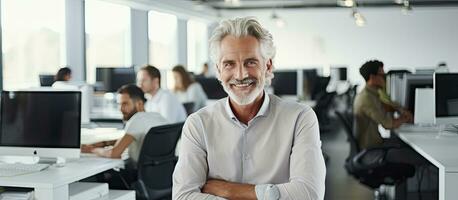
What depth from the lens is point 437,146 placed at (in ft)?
13.6

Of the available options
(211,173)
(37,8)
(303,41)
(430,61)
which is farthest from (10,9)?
(430,61)

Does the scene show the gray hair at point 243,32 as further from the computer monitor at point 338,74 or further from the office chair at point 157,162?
the computer monitor at point 338,74

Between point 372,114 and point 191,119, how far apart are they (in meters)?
3.10

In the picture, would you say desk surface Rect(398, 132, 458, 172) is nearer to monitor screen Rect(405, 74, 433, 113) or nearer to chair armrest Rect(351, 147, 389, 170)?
chair armrest Rect(351, 147, 389, 170)

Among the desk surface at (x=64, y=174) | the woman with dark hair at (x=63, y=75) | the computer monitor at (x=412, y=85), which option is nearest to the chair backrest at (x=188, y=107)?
the woman with dark hair at (x=63, y=75)

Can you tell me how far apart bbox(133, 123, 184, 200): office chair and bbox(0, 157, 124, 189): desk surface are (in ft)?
0.84

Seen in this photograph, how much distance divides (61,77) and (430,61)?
36.0ft

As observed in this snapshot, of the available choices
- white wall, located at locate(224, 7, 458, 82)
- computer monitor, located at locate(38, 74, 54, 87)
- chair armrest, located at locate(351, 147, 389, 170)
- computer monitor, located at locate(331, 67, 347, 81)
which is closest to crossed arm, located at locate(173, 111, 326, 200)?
chair armrest, located at locate(351, 147, 389, 170)

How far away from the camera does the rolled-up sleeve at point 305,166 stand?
2100 mm

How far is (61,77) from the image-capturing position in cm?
664

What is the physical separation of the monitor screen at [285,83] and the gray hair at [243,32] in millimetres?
7787

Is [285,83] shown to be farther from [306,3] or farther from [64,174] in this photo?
[64,174]

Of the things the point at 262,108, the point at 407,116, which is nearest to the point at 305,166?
the point at 262,108

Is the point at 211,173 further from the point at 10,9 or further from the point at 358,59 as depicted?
the point at 358,59
